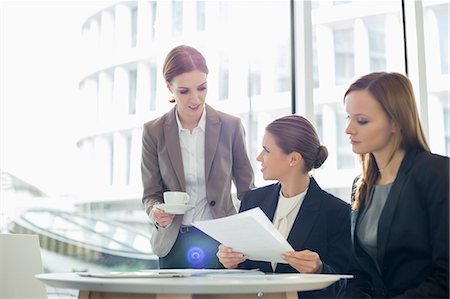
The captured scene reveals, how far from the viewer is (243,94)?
10.6 feet

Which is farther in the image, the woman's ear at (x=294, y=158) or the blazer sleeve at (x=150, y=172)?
the blazer sleeve at (x=150, y=172)

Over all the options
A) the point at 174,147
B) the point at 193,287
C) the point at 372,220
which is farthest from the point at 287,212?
the point at 193,287

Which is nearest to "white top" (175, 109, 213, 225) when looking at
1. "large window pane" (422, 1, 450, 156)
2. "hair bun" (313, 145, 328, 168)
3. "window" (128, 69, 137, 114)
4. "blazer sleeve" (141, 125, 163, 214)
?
"blazer sleeve" (141, 125, 163, 214)

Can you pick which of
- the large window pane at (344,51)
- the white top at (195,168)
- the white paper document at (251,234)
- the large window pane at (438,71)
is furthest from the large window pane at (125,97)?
the white paper document at (251,234)

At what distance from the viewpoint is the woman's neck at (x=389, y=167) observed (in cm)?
170

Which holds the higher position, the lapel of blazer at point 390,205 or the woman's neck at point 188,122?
the woman's neck at point 188,122

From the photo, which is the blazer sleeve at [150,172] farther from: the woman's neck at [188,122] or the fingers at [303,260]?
the fingers at [303,260]

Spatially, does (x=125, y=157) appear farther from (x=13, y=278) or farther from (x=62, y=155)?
(x=13, y=278)

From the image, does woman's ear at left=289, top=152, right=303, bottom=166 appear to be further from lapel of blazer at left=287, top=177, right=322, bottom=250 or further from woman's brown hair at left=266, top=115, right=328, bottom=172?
lapel of blazer at left=287, top=177, right=322, bottom=250

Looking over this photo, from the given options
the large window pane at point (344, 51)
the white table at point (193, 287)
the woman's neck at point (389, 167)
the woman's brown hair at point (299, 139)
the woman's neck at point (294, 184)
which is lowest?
the white table at point (193, 287)

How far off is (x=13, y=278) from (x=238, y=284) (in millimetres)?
1265

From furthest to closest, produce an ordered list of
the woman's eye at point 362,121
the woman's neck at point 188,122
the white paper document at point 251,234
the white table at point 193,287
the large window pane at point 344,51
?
the large window pane at point 344,51 → the woman's neck at point 188,122 → the woman's eye at point 362,121 → the white paper document at point 251,234 → the white table at point 193,287

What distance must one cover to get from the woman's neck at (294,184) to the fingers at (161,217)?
433 millimetres

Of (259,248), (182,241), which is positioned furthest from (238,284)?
(182,241)
